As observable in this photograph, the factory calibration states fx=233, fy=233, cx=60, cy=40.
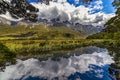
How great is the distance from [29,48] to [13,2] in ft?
244

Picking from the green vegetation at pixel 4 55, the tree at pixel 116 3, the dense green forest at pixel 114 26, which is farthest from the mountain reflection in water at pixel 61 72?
the tree at pixel 116 3

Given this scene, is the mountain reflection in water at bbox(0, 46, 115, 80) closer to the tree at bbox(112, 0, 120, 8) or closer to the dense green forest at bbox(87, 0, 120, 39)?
the dense green forest at bbox(87, 0, 120, 39)

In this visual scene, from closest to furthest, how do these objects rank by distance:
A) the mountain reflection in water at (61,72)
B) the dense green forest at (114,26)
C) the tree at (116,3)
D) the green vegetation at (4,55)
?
the dense green forest at (114,26) < the green vegetation at (4,55) < the tree at (116,3) < the mountain reflection in water at (61,72)

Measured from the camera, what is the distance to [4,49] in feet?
79.4

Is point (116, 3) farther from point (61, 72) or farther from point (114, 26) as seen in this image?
point (61, 72)

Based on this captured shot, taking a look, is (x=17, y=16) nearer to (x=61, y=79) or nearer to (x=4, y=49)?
(x=4, y=49)

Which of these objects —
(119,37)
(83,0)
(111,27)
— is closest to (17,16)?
(83,0)

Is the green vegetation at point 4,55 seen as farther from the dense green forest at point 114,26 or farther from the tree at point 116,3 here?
the tree at point 116,3

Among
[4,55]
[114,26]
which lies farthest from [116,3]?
[4,55]

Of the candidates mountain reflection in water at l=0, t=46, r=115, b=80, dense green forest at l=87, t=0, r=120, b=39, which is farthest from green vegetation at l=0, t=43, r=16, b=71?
dense green forest at l=87, t=0, r=120, b=39

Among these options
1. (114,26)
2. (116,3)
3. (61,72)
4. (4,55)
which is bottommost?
(61,72)

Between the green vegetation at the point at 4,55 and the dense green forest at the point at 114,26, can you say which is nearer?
the dense green forest at the point at 114,26

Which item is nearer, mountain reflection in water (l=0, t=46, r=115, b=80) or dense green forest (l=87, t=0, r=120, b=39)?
dense green forest (l=87, t=0, r=120, b=39)

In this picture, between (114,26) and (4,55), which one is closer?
(114,26)
